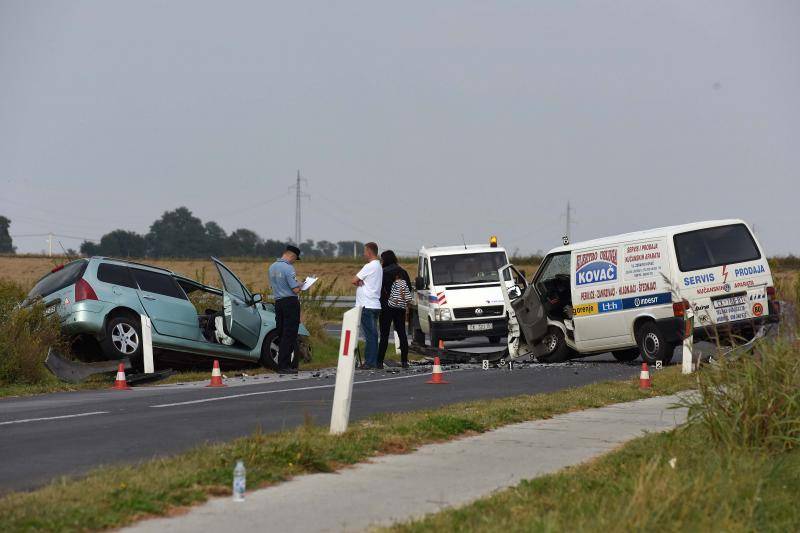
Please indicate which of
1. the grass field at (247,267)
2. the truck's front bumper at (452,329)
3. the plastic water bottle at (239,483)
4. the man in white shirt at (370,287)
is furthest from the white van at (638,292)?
the grass field at (247,267)

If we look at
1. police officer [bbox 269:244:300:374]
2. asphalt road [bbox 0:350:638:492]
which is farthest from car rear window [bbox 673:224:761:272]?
police officer [bbox 269:244:300:374]

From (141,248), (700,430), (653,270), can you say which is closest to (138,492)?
(700,430)

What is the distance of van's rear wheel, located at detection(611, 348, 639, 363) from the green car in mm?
5876

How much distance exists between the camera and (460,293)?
84.2 ft

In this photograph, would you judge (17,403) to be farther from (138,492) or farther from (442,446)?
(138,492)

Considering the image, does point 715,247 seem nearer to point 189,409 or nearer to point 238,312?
point 238,312

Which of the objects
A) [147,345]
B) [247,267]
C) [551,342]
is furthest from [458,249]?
[247,267]

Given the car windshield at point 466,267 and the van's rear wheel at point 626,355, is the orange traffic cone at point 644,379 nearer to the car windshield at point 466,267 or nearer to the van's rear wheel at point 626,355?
the van's rear wheel at point 626,355

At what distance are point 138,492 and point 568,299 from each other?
15063 mm

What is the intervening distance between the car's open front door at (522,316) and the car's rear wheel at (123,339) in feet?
20.8

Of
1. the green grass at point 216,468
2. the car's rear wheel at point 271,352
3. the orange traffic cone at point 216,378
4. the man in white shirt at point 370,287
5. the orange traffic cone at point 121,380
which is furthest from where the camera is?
the car's rear wheel at point 271,352

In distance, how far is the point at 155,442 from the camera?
993 centimetres

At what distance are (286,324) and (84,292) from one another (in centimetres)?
299

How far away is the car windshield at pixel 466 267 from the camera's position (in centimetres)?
2603
